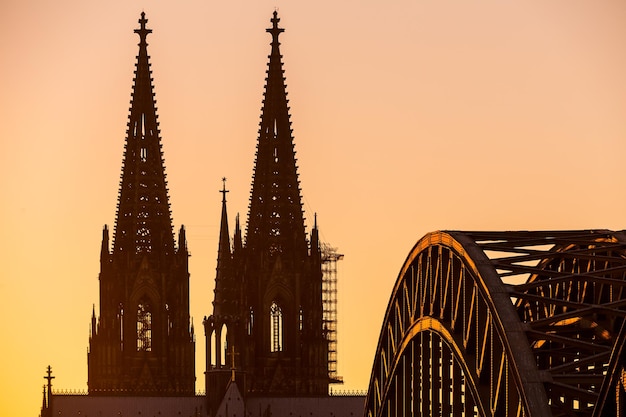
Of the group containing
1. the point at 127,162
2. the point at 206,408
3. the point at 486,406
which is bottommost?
the point at 486,406

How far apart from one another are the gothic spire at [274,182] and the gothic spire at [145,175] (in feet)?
14.8

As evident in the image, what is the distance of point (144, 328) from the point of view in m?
157

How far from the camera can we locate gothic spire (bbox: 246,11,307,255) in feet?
510

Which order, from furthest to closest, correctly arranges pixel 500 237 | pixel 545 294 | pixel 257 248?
1. pixel 257 248
2. pixel 545 294
3. pixel 500 237

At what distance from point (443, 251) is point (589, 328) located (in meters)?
5.57

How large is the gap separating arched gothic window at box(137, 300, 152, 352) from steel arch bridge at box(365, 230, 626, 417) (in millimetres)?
77272

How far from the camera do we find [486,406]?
6456cm

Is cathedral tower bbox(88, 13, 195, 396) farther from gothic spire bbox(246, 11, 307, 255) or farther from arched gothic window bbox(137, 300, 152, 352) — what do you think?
gothic spire bbox(246, 11, 307, 255)

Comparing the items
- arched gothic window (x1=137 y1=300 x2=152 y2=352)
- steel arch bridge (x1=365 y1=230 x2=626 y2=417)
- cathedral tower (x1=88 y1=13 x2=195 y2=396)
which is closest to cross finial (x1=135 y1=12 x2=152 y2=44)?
cathedral tower (x1=88 y1=13 x2=195 y2=396)

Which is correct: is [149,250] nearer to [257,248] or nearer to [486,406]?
[257,248]

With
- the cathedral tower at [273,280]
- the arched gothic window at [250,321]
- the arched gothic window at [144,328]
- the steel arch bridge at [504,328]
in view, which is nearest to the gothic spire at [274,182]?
the cathedral tower at [273,280]

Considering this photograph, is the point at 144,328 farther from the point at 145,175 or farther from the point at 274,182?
the point at 274,182

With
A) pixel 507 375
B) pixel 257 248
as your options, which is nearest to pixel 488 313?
pixel 507 375

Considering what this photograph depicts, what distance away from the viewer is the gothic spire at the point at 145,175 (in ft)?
513
